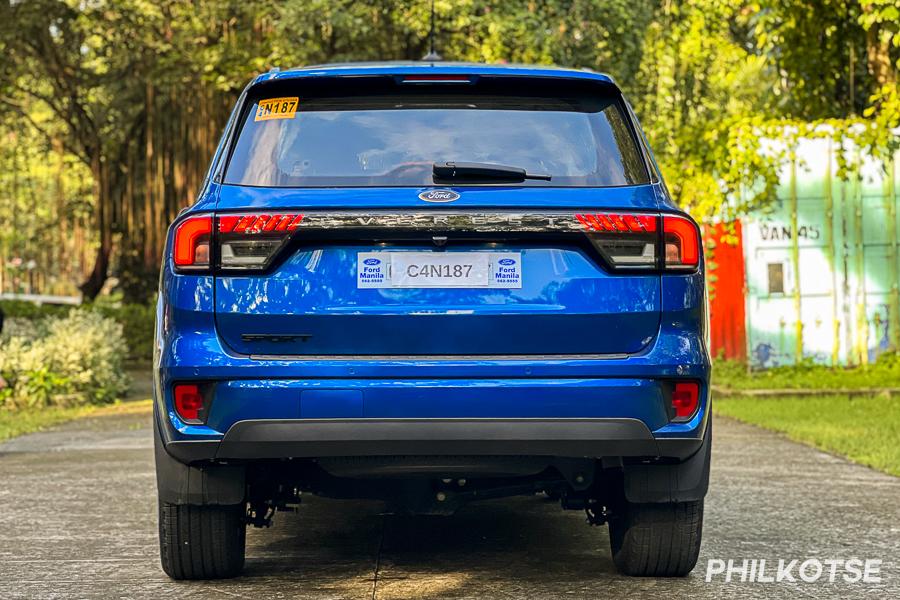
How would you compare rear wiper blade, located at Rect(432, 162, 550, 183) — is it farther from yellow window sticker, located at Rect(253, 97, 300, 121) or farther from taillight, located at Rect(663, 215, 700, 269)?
yellow window sticker, located at Rect(253, 97, 300, 121)

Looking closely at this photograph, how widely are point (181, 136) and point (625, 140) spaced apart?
784 inches

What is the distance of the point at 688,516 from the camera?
5500 millimetres

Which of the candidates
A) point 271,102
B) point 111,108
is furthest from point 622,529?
point 111,108

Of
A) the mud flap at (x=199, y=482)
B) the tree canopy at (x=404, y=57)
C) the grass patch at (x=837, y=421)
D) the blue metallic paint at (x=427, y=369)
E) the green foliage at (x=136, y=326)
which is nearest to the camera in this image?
the blue metallic paint at (x=427, y=369)

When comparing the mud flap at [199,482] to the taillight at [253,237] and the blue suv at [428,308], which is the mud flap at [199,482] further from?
the taillight at [253,237]

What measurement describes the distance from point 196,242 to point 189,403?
531 mm

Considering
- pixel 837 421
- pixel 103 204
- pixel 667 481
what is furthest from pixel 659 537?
pixel 103 204

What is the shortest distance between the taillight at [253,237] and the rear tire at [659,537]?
5.68 feet

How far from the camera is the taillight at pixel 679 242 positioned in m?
4.89

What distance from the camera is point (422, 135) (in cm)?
511

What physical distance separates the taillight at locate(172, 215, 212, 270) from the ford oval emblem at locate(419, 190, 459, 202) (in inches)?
28.1

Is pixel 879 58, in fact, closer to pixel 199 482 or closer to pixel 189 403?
pixel 199 482

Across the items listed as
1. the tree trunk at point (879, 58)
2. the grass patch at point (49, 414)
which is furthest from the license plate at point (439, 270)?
the tree trunk at point (879, 58)

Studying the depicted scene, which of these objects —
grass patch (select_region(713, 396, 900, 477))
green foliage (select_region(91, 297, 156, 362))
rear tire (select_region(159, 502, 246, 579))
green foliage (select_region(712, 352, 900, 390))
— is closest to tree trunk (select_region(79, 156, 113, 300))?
green foliage (select_region(91, 297, 156, 362))
